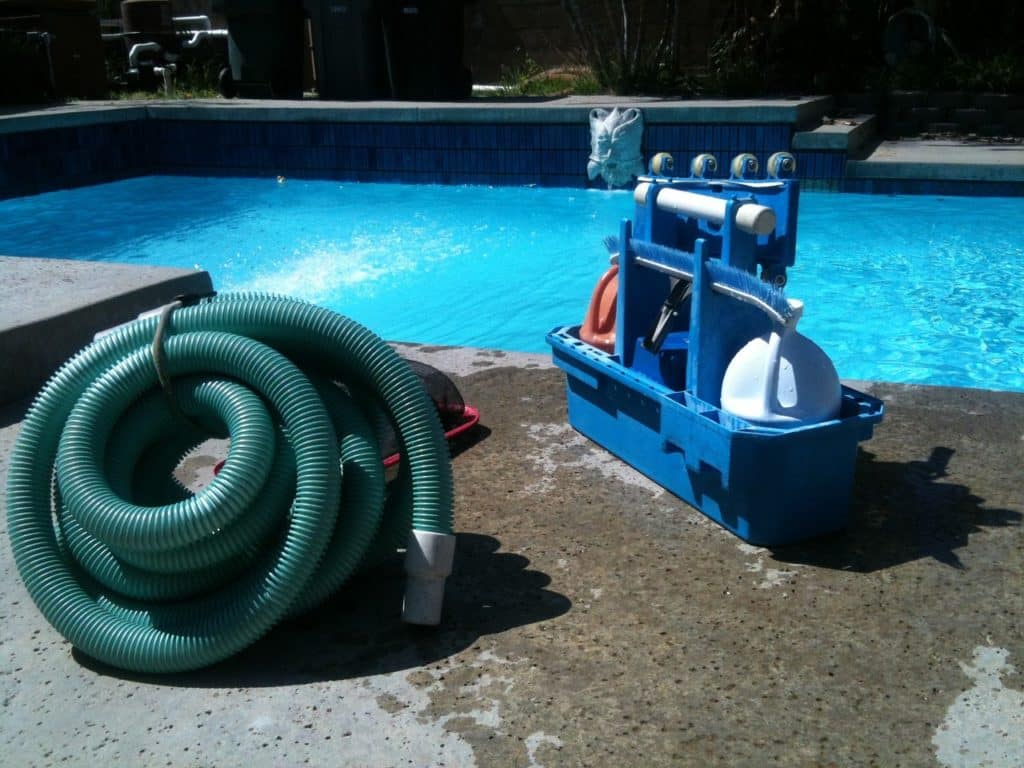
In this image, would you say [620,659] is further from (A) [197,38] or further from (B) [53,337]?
(A) [197,38]

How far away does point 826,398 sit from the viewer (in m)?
2.66

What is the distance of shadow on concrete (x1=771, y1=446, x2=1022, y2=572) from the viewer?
2627 millimetres

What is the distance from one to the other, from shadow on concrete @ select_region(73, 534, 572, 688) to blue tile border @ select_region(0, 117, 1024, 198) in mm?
7903

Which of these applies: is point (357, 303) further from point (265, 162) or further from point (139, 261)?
point (265, 162)

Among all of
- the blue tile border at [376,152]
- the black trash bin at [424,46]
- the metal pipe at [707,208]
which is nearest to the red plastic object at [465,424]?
the metal pipe at [707,208]

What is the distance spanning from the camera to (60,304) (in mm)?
4051

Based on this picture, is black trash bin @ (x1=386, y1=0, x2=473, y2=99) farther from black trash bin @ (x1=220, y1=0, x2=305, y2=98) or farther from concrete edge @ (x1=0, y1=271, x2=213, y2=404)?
concrete edge @ (x1=0, y1=271, x2=213, y2=404)

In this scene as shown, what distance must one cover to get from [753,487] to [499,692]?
880 millimetres

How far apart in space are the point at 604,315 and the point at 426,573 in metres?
1.47

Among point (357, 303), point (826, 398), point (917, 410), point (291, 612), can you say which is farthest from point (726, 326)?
point (357, 303)

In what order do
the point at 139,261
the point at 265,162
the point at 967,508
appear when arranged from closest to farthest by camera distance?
1. the point at 967,508
2. the point at 139,261
3. the point at 265,162

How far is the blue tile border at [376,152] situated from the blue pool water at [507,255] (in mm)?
193

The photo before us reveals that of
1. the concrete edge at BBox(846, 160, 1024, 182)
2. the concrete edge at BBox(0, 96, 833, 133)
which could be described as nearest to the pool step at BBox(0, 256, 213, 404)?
the concrete edge at BBox(0, 96, 833, 133)

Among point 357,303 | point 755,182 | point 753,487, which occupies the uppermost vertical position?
point 755,182
